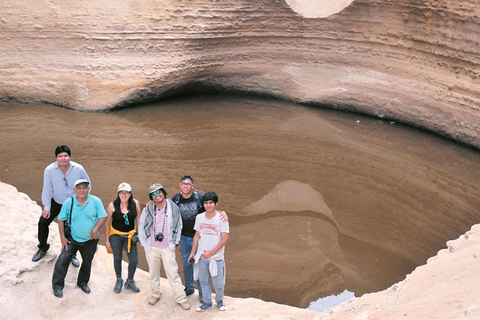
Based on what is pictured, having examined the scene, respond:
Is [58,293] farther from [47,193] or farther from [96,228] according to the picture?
[47,193]

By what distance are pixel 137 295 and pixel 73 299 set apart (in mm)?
465

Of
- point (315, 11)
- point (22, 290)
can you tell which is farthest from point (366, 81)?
point (22, 290)

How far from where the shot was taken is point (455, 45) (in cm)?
801

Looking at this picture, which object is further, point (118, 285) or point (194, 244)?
point (118, 285)

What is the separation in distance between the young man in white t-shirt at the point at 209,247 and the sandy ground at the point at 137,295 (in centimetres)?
20

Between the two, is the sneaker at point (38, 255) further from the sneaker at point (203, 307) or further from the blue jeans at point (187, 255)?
the sneaker at point (203, 307)

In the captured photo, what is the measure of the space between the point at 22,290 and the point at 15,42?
6.42 metres

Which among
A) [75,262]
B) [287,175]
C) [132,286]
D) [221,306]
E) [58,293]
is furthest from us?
[287,175]

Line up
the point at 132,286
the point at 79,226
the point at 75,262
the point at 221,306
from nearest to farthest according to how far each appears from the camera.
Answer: the point at 79,226 → the point at 221,306 → the point at 132,286 → the point at 75,262

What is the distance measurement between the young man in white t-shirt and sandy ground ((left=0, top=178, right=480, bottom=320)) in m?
0.20

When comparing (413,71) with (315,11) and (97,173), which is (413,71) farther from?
(97,173)

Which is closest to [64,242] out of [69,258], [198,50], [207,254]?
[69,258]

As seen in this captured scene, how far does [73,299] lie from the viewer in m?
3.86

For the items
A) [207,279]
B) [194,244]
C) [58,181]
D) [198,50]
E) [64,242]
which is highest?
[198,50]
